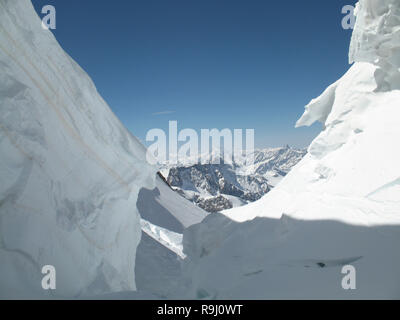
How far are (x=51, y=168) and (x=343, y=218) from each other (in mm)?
7084

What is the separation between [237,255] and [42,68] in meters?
7.53

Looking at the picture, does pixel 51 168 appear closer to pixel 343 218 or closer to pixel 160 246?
pixel 343 218

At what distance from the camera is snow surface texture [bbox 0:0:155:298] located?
15.4 ft

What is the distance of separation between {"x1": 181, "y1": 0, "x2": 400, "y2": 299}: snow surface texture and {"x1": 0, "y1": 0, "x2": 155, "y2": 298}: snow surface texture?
133 inches

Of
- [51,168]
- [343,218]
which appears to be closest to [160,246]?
[51,168]

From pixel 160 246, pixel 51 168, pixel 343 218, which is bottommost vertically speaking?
pixel 160 246

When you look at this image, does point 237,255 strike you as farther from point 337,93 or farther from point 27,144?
point 337,93

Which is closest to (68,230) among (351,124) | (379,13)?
(351,124)

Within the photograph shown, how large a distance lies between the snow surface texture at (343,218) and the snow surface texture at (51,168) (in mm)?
3391

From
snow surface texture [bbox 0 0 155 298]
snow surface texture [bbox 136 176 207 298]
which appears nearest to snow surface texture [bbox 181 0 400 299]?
snow surface texture [bbox 136 176 207 298]

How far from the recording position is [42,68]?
20.6ft

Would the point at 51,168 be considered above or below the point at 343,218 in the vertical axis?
above

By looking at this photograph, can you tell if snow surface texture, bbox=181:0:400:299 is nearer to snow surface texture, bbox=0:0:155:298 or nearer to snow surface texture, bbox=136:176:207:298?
snow surface texture, bbox=136:176:207:298

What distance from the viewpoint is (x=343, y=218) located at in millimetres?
4828
